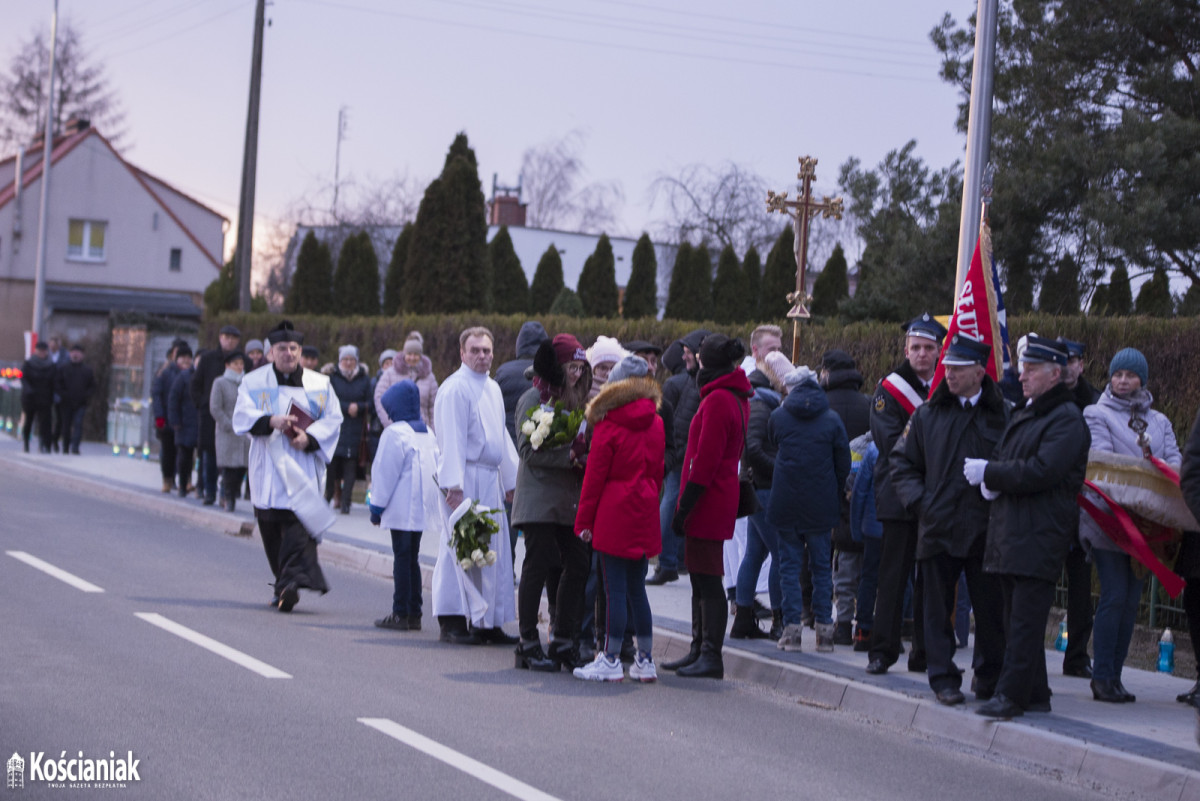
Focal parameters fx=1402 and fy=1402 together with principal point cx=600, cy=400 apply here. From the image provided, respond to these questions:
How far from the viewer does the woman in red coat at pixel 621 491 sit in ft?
27.4

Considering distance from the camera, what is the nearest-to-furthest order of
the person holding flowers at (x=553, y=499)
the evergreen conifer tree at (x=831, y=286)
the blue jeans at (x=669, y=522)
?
the person holding flowers at (x=553, y=499) → the blue jeans at (x=669, y=522) → the evergreen conifer tree at (x=831, y=286)

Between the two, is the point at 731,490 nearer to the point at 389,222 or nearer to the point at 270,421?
the point at 270,421

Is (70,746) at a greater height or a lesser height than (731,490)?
lesser

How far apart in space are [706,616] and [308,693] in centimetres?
258

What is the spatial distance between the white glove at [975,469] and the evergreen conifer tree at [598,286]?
30.5 metres

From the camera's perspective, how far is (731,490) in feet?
28.9

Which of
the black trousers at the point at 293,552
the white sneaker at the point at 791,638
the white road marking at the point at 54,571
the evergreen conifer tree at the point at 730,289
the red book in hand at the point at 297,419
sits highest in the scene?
the evergreen conifer tree at the point at 730,289

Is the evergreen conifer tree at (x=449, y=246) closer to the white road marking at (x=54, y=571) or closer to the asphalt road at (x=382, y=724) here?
the white road marking at (x=54, y=571)

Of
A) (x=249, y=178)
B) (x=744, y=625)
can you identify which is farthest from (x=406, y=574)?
(x=249, y=178)

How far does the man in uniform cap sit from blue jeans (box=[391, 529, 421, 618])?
11.3 feet

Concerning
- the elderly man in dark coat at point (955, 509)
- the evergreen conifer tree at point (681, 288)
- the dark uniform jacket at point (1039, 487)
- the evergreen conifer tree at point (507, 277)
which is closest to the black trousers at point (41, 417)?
the evergreen conifer tree at point (507, 277)

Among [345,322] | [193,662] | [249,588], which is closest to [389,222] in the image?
[345,322]

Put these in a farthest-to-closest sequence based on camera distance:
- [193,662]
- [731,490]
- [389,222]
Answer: [389,222] → [731,490] → [193,662]

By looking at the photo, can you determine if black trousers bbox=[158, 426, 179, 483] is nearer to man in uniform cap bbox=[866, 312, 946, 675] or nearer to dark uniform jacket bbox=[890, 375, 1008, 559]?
man in uniform cap bbox=[866, 312, 946, 675]
